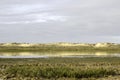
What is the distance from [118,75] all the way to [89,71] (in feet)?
6.55

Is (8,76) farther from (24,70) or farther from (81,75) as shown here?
(81,75)

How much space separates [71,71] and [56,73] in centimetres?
100

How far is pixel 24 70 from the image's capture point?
25922 mm

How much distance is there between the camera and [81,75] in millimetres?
25125

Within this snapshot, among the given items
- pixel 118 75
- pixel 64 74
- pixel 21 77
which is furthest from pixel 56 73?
pixel 118 75

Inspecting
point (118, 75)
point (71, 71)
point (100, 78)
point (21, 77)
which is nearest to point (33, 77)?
point (21, 77)

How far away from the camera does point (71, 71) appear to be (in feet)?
83.3

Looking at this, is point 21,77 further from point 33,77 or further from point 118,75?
point 118,75

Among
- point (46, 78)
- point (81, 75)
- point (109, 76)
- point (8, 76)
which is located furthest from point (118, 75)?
point (8, 76)

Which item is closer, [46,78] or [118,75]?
[46,78]

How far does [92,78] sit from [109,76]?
1497 mm

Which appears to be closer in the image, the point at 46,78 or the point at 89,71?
the point at 46,78

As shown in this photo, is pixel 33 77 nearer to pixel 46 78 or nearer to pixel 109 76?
pixel 46 78

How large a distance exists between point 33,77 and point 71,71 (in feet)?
8.48
